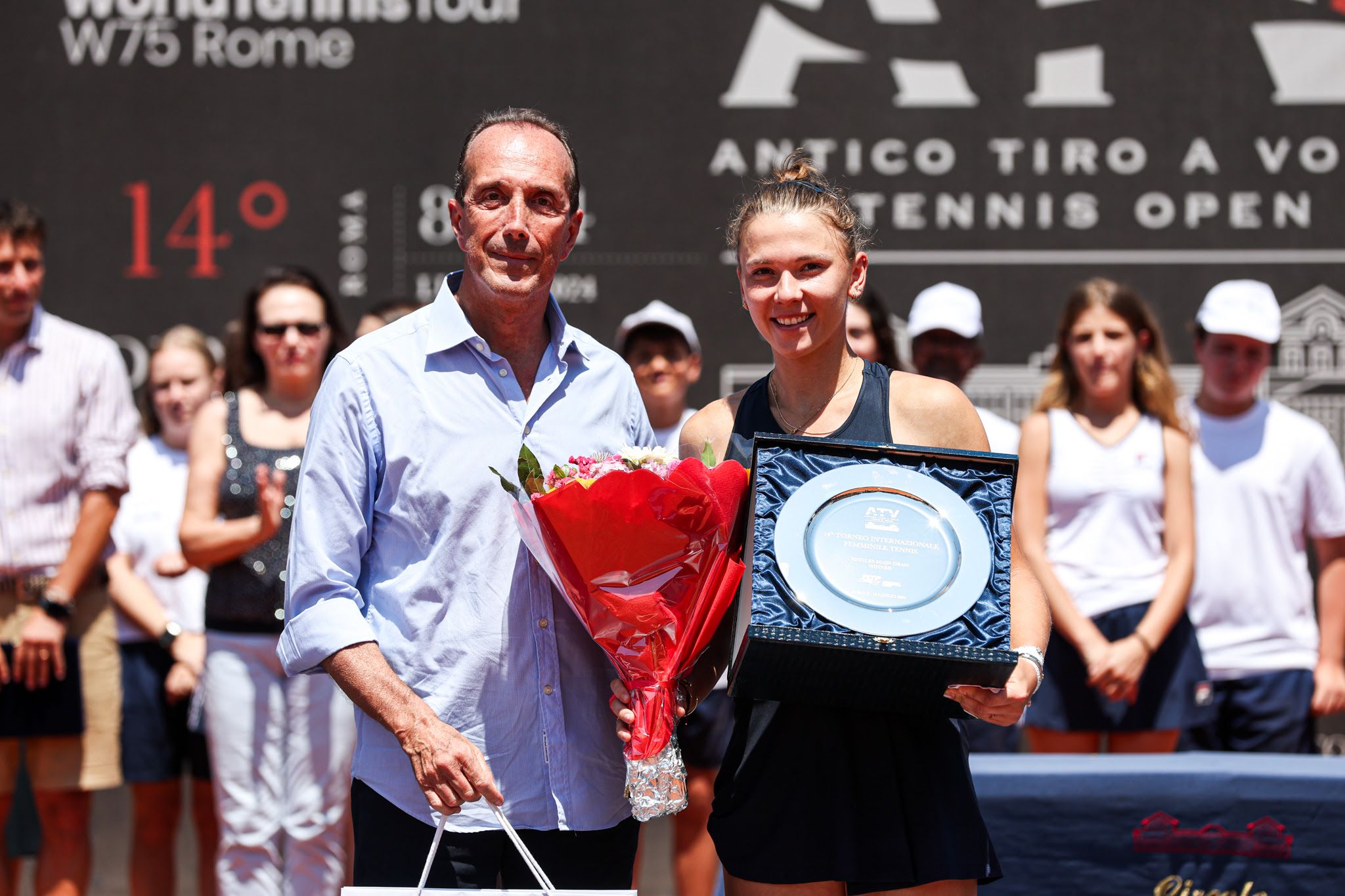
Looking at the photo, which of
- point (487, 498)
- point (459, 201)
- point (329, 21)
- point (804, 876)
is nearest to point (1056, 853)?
point (804, 876)

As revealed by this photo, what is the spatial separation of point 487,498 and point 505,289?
322 mm

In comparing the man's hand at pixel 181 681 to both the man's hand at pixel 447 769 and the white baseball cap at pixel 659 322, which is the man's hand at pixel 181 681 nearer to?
the white baseball cap at pixel 659 322

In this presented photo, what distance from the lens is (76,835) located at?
382cm

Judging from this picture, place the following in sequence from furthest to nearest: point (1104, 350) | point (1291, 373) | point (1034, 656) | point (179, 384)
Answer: point (1291, 373), point (179, 384), point (1104, 350), point (1034, 656)

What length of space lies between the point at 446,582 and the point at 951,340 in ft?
7.64

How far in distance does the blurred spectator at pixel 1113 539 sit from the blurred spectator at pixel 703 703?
2.94 ft

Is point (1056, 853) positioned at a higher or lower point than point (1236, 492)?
lower

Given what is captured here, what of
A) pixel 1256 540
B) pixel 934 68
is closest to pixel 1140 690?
pixel 1256 540

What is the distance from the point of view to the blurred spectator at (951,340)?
4.05m

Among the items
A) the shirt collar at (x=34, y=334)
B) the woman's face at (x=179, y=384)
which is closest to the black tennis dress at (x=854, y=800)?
the shirt collar at (x=34, y=334)

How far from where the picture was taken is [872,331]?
405 centimetres

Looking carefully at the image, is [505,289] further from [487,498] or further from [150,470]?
[150,470]

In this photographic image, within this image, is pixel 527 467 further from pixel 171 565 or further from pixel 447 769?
pixel 171 565

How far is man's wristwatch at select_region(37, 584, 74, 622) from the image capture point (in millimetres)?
3699
